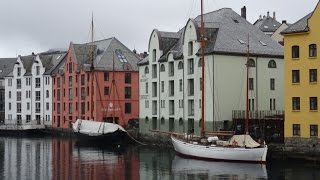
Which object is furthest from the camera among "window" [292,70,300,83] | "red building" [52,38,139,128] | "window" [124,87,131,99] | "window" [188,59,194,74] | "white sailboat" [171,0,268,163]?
"window" [124,87,131,99]

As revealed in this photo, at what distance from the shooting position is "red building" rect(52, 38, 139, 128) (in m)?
113

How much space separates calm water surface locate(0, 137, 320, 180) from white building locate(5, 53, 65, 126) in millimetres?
54040

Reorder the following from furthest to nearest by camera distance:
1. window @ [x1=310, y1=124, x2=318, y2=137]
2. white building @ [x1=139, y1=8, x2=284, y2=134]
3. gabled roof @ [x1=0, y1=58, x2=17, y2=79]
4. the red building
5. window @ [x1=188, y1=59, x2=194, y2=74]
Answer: gabled roof @ [x1=0, y1=58, x2=17, y2=79] → the red building → window @ [x1=188, y1=59, x2=194, y2=74] → white building @ [x1=139, y1=8, x2=284, y2=134] → window @ [x1=310, y1=124, x2=318, y2=137]

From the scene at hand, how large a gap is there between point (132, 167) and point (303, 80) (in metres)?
21.4

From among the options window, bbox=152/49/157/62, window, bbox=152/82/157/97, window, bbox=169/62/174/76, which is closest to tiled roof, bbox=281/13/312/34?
window, bbox=169/62/174/76

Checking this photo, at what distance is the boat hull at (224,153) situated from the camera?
207 ft

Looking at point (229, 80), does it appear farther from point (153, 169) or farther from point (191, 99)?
point (153, 169)

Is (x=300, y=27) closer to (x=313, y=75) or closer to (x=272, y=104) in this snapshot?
(x=313, y=75)

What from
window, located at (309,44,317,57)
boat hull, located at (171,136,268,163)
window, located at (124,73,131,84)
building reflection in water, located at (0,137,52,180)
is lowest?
building reflection in water, located at (0,137,52,180)

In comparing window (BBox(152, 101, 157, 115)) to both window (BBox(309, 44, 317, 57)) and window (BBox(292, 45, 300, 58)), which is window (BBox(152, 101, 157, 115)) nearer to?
window (BBox(292, 45, 300, 58))

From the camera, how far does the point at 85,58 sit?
393 ft

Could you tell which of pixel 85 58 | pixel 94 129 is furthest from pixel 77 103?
pixel 94 129

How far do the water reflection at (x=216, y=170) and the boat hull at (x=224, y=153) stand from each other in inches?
42.4

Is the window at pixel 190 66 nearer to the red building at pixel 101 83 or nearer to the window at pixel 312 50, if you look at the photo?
the window at pixel 312 50
